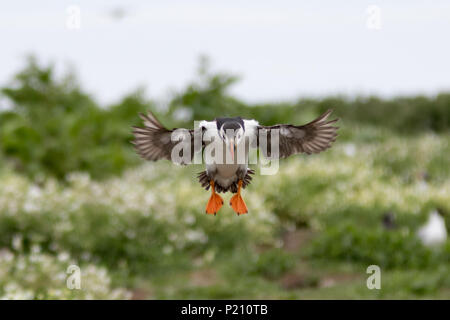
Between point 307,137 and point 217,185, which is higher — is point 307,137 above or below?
above

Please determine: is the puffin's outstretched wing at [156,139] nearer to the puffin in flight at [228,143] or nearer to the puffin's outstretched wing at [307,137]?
the puffin in flight at [228,143]

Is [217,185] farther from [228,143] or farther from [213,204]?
[228,143]

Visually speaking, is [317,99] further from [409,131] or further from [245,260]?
[245,260]

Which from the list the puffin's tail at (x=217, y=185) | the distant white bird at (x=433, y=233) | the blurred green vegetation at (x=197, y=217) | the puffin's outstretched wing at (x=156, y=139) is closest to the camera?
the puffin's outstretched wing at (x=156, y=139)

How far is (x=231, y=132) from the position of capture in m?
1.62

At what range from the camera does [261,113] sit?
527 inches

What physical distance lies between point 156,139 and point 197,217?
7.88 metres

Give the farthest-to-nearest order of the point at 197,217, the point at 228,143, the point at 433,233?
1. the point at 197,217
2. the point at 433,233
3. the point at 228,143

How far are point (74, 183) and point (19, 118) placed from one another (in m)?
5.61

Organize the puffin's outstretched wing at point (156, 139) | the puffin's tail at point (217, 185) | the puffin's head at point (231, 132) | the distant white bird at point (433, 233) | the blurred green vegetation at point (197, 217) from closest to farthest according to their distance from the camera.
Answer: the puffin's head at point (231, 132) < the puffin's outstretched wing at point (156, 139) < the puffin's tail at point (217, 185) < the blurred green vegetation at point (197, 217) < the distant white bird at point (433, 233)

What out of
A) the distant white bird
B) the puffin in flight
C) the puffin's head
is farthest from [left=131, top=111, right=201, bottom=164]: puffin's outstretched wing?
the distant white bird

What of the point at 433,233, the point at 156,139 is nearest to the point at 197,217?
the point at 433,233

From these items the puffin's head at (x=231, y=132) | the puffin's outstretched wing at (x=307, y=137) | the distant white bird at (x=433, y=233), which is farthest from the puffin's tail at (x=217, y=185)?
the distant white bird at (x=433, y=233)

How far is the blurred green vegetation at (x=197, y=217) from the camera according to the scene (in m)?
7.71
